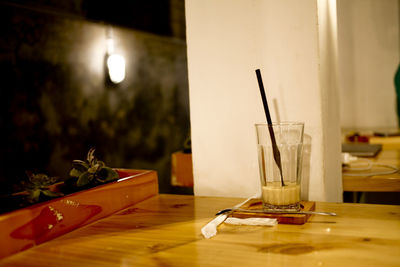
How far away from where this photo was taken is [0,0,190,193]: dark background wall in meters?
3.32

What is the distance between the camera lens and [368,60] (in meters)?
4.12

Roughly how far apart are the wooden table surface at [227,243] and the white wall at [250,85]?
0.26 metres

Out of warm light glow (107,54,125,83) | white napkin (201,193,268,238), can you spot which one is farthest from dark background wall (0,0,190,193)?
white napkin (201,193,268,238)

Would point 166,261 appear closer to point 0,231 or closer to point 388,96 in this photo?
point 0,231

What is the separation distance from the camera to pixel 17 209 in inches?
33.1

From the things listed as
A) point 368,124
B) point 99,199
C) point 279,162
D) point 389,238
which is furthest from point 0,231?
point 368,124

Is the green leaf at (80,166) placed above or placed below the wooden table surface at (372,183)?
above

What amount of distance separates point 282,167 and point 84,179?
1.80ft

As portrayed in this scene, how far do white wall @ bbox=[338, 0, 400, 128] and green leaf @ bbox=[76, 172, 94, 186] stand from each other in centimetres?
368

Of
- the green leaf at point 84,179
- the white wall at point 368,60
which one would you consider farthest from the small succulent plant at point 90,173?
the white wall at point 368,60

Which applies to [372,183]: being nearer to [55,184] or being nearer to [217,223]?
[217,223]

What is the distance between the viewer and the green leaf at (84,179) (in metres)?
1.07

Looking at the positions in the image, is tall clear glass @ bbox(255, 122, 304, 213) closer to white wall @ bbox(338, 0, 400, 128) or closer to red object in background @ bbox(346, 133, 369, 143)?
red object in background @ bbox(346, 133, 369, 143)

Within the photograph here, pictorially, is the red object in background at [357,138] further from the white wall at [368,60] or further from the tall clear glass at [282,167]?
the tall clear glass at [282,167]
